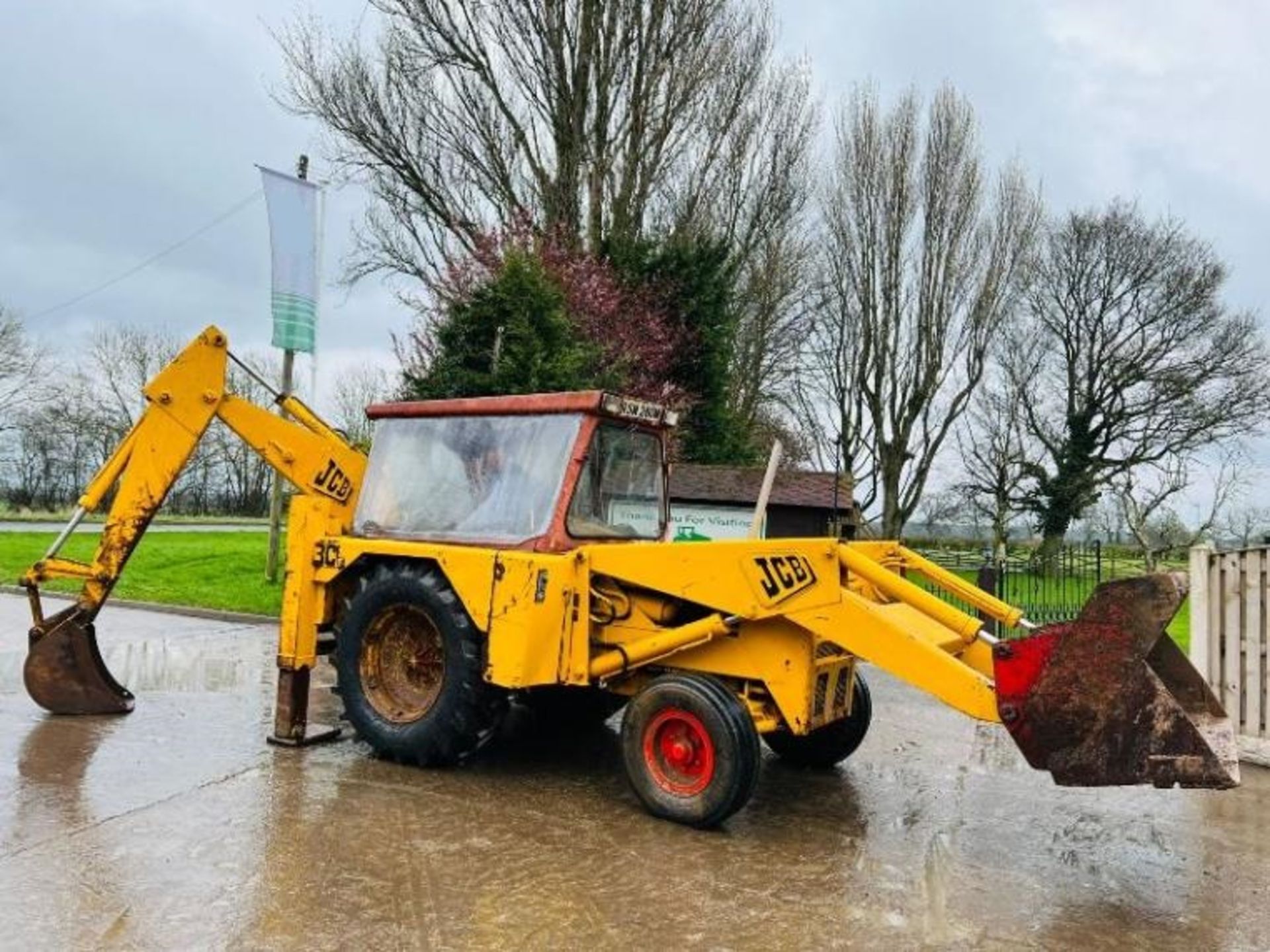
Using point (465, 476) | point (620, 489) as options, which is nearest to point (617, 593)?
point (620, 489)

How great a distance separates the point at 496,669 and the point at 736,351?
22393 mm

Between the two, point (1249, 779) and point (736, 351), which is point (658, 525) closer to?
point (1249, 779)

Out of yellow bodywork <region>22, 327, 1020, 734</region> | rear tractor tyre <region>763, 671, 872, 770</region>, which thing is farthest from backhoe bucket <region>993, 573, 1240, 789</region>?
rear tractor tyre <region>763, 671, 872, 770</region>

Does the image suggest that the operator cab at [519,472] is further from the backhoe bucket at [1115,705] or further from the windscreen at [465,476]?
the backhoe bucket at [1115,705]

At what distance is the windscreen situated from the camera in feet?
19.5

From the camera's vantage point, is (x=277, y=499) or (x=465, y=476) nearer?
(x=465, y=476)

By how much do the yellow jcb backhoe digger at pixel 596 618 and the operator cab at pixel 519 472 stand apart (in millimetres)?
16

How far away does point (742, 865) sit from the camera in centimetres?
471

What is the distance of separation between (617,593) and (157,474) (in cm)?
343

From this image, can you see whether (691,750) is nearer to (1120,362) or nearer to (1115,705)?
(1115,705)

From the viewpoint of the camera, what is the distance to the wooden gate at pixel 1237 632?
701cm

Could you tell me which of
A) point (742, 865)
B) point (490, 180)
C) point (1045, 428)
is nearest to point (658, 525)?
point (742, 865)

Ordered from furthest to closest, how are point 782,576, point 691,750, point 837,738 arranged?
point 837,738
point 691,750
point 782,576

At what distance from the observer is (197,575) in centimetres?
1711
